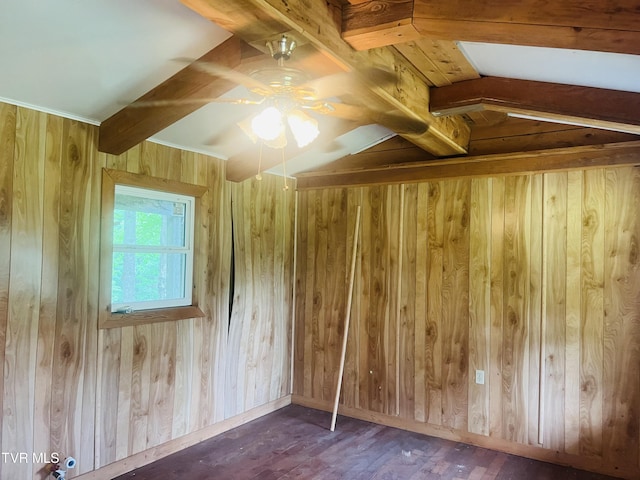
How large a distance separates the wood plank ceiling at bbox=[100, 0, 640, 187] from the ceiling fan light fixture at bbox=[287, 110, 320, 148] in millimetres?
216

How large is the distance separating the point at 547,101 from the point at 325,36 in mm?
1453

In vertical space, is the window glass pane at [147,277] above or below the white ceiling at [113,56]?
below

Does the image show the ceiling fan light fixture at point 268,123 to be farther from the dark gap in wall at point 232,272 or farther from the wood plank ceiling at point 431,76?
the dark gap in wall at point 232,272

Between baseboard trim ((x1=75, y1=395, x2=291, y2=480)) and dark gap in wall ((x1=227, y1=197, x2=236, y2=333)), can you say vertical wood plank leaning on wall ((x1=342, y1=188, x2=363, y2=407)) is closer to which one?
baseboard trim ((x1=75, y1=395, x2=291, y2=480))

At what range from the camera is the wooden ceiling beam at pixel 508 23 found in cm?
141

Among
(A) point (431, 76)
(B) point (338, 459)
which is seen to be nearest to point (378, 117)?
(A) point (431, 76)

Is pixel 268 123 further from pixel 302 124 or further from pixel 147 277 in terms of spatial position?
pixel 147 277

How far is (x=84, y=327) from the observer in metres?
2.81

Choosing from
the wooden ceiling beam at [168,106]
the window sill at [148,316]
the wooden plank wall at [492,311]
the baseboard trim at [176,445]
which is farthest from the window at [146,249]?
the wooden plank wall at [492,311]

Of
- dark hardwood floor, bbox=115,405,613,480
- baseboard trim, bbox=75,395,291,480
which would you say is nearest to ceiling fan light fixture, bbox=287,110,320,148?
dark hardwood floor, bbox=115,405,613,480

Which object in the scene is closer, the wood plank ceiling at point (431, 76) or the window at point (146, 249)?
the wood plank ceiling at point (431, 76)

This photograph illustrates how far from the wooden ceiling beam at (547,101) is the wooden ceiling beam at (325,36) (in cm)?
21

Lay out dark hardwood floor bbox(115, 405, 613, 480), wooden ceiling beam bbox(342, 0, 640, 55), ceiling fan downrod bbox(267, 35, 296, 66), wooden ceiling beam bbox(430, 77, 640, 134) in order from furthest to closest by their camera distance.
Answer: dark hardwood floor bbox(115, 405, 613, 480) → wooden ceiling beam bbox(430, 77, 640, 134) → ceiling fan downrod bbox(267, 35, 296, 66) → wooden ceiling beam bbox(342, 0, 640, 55)

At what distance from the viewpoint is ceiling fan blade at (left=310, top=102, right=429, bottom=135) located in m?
2.34
